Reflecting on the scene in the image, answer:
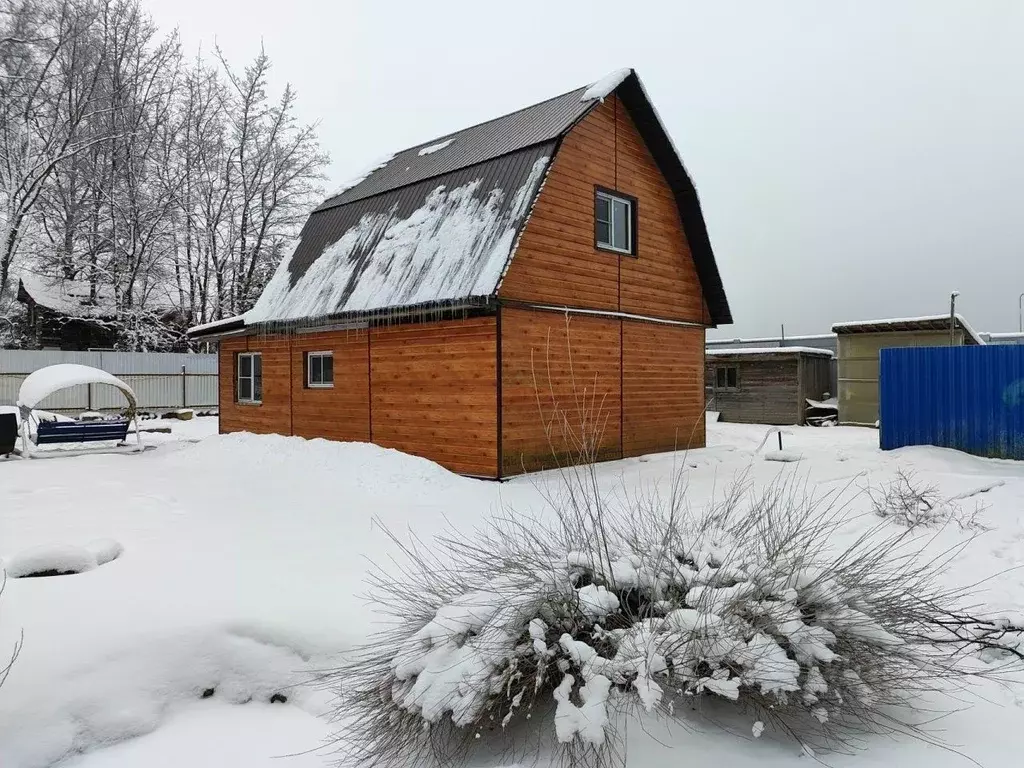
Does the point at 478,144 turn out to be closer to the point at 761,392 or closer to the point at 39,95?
the point at 761,392

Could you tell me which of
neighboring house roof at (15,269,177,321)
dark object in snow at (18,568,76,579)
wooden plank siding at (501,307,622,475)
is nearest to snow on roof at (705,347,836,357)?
wooden plank siding at (501,307,622,475)

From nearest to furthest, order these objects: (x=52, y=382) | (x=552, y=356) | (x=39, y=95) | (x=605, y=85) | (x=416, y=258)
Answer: (x=552, y=356)
(x=416, y=258)
(x=605, y=85)
(x=52, y=382)
(x=39, y=95)

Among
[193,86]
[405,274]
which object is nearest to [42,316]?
[193,86]

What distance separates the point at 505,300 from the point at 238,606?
6.12m

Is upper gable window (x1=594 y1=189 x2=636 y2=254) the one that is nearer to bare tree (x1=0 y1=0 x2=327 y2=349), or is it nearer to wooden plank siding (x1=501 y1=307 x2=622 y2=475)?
wooden plank siding (x1=501 y1=307 x2=622 y2=475)

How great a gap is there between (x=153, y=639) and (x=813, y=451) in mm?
11726

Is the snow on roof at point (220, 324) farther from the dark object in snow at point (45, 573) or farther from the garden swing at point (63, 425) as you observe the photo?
the dark object in snow at point (45, 573)

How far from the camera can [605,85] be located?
444 inches

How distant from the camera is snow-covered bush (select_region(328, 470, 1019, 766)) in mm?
2727

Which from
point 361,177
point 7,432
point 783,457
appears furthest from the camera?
point 361,177

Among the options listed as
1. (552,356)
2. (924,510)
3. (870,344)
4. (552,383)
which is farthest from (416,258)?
(870,344)

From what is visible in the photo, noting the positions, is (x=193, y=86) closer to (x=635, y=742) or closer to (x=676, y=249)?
(x=676, y=249)

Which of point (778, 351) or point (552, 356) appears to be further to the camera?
point (778, 351)

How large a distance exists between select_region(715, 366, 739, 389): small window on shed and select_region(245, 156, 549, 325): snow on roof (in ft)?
43.7
